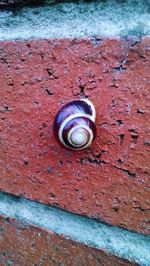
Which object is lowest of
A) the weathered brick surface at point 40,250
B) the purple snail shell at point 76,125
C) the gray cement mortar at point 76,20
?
the weathered brick surface at point 40,250

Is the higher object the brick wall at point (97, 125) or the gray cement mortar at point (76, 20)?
the gray cement mortar at point (76, 20)

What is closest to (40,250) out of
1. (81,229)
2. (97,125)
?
(81,229)

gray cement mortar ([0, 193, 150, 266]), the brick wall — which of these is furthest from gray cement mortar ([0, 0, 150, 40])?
gray cement mortar ([0, 193, 150, 266])

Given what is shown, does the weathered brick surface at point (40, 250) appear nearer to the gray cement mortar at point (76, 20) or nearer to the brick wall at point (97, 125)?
the brick wall at point (97, 125)

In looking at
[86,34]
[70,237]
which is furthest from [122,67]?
[70,237]

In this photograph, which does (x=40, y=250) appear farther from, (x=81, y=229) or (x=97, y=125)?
(x=97, y=125)

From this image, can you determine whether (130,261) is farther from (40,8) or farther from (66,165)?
(40,8)

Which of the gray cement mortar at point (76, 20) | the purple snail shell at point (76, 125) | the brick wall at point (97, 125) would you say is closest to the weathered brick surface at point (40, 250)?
the brick wall at point (97, 125)
